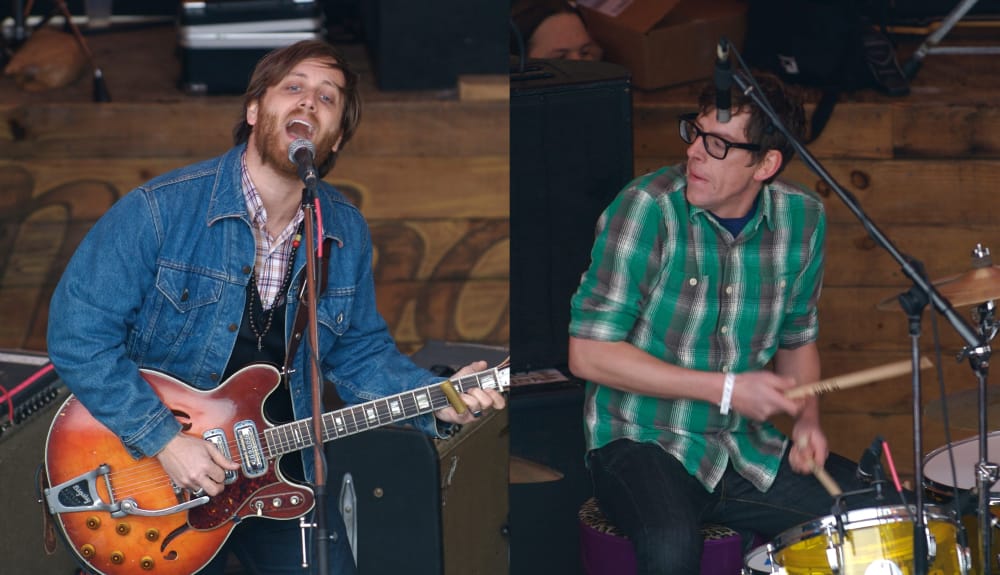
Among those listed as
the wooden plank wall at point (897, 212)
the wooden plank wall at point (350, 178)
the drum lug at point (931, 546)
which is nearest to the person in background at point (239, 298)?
the wooden plank wall at point (897, 212)

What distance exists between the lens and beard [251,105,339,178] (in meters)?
Answer: 2.68

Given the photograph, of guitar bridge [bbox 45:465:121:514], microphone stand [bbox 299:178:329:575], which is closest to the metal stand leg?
microphone stand [bbox 299:178:329:575]

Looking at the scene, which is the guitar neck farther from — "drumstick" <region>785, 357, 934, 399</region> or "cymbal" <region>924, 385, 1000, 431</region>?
"cymbal" <region>924, 385, 1000, 431</region>

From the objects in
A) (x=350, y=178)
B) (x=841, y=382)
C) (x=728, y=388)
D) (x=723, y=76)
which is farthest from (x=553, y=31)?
(x=350, y=178)

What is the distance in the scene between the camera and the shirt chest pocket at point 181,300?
8.64 ft

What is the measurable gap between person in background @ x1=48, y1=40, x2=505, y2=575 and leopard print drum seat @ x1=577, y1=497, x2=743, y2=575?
304 millimetres

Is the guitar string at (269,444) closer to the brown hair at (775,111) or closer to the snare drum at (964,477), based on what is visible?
the brown hair at (775,111)

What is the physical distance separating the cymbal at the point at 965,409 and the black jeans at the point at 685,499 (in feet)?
0.64

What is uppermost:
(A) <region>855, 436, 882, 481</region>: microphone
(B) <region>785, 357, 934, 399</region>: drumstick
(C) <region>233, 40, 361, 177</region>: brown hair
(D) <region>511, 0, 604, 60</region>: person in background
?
(D) <region>511, 0, 604, 60</region>: person in background

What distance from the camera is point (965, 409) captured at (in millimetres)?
2570

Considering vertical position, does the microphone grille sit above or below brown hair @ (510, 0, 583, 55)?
below

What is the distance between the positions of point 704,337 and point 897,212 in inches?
19.4

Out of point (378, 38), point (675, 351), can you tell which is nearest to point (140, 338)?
point (675, 351)

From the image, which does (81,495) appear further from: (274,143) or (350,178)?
(350,178)
